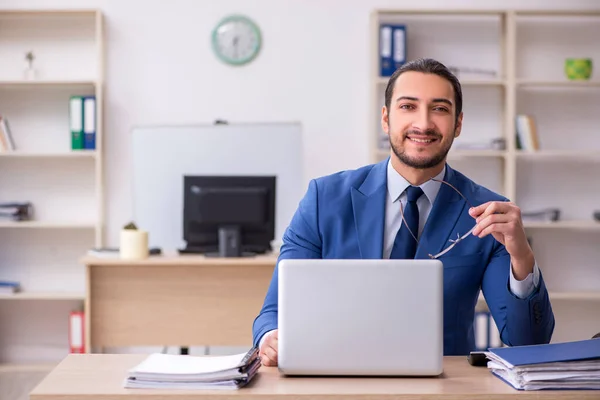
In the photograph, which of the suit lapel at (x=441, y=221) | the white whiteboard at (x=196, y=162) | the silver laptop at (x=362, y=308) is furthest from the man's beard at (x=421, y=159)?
the white whiteboard at (x=196, y=162)

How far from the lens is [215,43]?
4754 millimetres

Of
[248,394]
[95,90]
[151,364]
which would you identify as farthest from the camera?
[95,90]

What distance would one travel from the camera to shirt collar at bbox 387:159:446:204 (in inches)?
74.8

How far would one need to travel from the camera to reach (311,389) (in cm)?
134

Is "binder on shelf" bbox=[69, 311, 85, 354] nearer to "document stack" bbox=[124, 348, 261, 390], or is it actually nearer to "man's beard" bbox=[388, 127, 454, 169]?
"man's beard" bbox=[388, 127, 454, 169]

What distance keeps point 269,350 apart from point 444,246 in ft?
1.71

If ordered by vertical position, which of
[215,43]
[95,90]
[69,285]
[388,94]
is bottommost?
[69,285]

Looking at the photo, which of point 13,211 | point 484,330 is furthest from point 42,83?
point 484,330

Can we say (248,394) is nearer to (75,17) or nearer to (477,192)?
(477,192)

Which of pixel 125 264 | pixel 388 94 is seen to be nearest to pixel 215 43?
pixel 125 264

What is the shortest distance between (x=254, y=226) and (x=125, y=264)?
621 millimetres

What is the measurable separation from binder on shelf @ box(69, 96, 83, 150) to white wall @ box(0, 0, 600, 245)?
0.82 ft

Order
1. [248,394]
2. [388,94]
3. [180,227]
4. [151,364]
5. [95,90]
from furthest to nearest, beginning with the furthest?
1. [95,90]
2. [180,227]
3. [388,94]
4. [151,364]
5. [248,394]

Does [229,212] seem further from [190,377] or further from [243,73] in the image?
[190,377]
